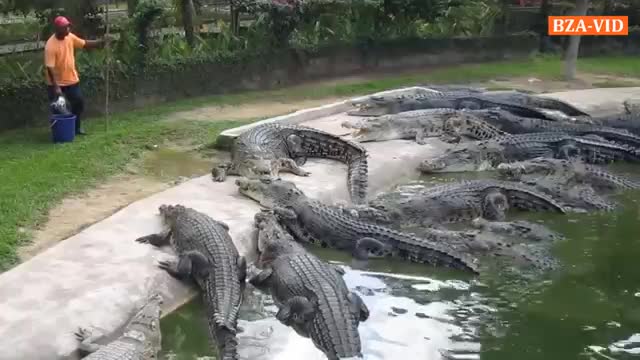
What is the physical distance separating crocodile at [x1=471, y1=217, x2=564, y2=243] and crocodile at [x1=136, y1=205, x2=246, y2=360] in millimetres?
2609

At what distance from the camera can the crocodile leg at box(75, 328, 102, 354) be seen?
4953mm

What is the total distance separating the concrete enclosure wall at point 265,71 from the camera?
35.5 ft

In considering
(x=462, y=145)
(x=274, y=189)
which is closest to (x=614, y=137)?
(x=462, y=145)

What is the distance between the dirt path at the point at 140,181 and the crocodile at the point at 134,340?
4.87 ft

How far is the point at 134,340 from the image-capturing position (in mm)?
4934

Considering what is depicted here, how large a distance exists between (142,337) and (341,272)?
196 centimetres

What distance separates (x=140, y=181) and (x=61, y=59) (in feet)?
8.07

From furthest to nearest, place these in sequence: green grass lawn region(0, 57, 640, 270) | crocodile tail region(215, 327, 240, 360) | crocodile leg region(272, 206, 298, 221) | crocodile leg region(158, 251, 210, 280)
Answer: crocodile leg region(272, 206, 298, 221)
green grass lawn region(0, 57, 640, 270)
crocodile leg region(158, 251, 210, 280)
crocodile tail region(215, 327, 240, 360)

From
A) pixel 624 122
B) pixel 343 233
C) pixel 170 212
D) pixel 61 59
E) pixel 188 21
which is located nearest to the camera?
pixel 170 212

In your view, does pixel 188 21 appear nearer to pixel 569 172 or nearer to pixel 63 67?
pixel 63 67

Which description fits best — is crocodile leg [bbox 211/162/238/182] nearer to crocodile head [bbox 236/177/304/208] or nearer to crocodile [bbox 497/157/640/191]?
crocodile head [bbox 236/177/304/208]

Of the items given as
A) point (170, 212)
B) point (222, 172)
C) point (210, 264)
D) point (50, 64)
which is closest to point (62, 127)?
point (50, 64)

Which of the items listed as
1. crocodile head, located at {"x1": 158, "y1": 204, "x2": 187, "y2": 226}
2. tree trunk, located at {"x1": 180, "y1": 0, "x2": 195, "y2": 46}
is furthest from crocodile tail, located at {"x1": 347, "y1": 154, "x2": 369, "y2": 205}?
tree trunk, located at {"x1": 180, "y1": 0, "x2": 195, "y2": 46}

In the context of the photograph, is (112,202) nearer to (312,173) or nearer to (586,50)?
(312,173)
